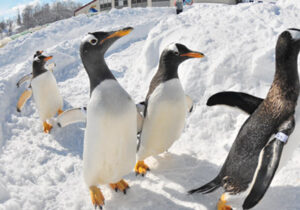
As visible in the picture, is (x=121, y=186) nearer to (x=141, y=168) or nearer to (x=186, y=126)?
(x=141, y=168)

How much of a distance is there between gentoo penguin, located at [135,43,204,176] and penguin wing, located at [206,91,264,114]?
0.38 metres

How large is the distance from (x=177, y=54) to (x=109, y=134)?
0.91 m

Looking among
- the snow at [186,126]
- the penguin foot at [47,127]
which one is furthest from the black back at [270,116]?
the penguin foot at [47,127]

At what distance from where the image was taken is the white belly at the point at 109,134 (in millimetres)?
1830

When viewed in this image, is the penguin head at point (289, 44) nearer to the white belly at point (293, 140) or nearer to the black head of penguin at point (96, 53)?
the white belly at point (293, 140)

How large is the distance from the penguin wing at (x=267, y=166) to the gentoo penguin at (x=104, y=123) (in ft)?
2.90

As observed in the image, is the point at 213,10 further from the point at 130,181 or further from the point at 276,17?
the point at 130,181

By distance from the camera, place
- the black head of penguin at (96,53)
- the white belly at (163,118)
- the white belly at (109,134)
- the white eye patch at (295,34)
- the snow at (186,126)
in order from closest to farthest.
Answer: the white eye patch at (295,34) < the white belly at (109,134) < the black head of penguin at (96,53) < the snow at (186,126) < the white belly at (163,118)

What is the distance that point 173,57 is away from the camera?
7.57ft

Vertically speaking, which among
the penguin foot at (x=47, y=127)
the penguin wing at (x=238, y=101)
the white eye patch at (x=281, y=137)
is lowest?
the penguin foot at (x=47, y=127)

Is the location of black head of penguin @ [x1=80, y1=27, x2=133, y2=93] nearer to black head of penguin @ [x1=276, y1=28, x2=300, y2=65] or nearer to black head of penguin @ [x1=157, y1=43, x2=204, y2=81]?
black head of penguin @ [x1=157, y1=43, x2=204, y2=81]

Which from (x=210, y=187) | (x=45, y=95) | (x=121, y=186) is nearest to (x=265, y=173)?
(x=210, y=187)

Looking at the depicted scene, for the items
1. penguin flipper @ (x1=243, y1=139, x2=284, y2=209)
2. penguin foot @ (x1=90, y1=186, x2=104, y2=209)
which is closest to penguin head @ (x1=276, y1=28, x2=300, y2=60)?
penguin flipper @ (x1=243, y1=139, x2=284, y2=209)

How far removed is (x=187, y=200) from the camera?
6.61 ft
